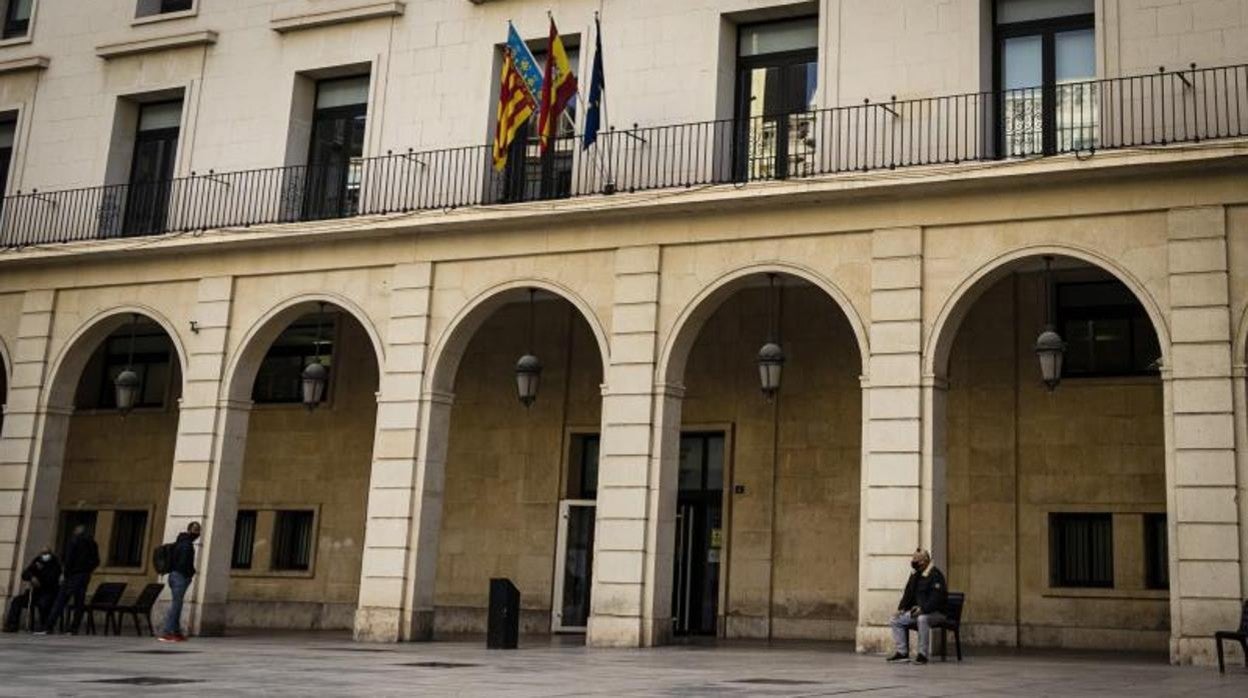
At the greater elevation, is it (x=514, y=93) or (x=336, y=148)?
(x=336, y=148)

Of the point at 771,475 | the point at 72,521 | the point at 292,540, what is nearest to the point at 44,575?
the point at 292,540

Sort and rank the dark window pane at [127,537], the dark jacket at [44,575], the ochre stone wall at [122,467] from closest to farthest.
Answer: the dark jacket at [44,575] < the ochre stone wall at [122,467] < the dark window pane at [127,537]

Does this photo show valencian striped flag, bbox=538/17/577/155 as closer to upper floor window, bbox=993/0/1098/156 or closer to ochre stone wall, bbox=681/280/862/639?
ochre stone wall, bbox=681/280/862/639

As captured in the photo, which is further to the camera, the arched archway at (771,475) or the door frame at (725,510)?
the door frame at (725,510)

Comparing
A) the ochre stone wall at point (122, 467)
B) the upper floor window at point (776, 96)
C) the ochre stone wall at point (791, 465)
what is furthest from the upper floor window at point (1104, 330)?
the ochre stone wall at point (122, 467)

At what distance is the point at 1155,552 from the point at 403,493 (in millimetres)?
10996

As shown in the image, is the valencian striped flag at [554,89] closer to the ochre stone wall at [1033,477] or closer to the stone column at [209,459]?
the stone column at [209,459]

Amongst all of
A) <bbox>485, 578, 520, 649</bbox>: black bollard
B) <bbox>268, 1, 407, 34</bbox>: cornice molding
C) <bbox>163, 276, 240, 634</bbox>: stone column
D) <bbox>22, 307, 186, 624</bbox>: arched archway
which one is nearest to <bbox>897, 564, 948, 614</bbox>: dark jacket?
<bbox>485, 578, 520, 649</bbox>: black bollard

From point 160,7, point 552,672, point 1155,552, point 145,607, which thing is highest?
point 160,7

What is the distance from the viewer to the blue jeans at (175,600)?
66.7 ft

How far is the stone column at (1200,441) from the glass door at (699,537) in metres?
8.16

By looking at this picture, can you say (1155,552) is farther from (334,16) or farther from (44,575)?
(44,575)

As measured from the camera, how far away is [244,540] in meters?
26.9

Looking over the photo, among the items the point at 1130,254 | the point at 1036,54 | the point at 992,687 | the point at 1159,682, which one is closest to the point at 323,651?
the point at 992,687
